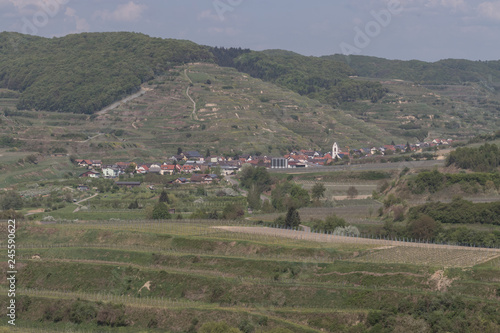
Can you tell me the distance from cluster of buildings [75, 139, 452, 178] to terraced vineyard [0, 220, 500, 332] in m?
52.9

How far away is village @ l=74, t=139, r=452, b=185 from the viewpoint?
411 ft

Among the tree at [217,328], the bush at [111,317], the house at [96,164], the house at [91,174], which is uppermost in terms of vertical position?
the house at [96,164]

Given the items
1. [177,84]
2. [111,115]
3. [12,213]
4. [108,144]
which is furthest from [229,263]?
[177,84]

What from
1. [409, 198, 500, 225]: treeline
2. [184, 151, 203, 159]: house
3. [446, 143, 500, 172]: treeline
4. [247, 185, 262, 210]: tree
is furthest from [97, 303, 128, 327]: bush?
[184, 151, 203, 159]: house

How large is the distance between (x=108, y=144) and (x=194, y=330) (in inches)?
4084

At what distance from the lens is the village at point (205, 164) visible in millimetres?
125188

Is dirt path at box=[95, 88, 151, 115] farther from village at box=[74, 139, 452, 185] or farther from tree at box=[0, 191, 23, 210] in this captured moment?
tree at box=[0, 191, 23, 210]

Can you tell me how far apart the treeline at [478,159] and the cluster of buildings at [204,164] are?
123ft

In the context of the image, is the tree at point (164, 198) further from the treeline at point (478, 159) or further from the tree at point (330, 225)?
the treeline at point (478, 159)

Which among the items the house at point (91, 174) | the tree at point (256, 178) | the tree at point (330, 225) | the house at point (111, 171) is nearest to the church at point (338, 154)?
the tree at point (256, 178)

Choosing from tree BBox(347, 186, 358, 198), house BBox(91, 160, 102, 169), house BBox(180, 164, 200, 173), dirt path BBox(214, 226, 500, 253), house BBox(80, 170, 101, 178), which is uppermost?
Answer: house BBox(91, 160, 102, 169)

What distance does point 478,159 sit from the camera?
97.1 m

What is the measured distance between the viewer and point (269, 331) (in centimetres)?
4378

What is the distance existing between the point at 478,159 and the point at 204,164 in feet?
177
